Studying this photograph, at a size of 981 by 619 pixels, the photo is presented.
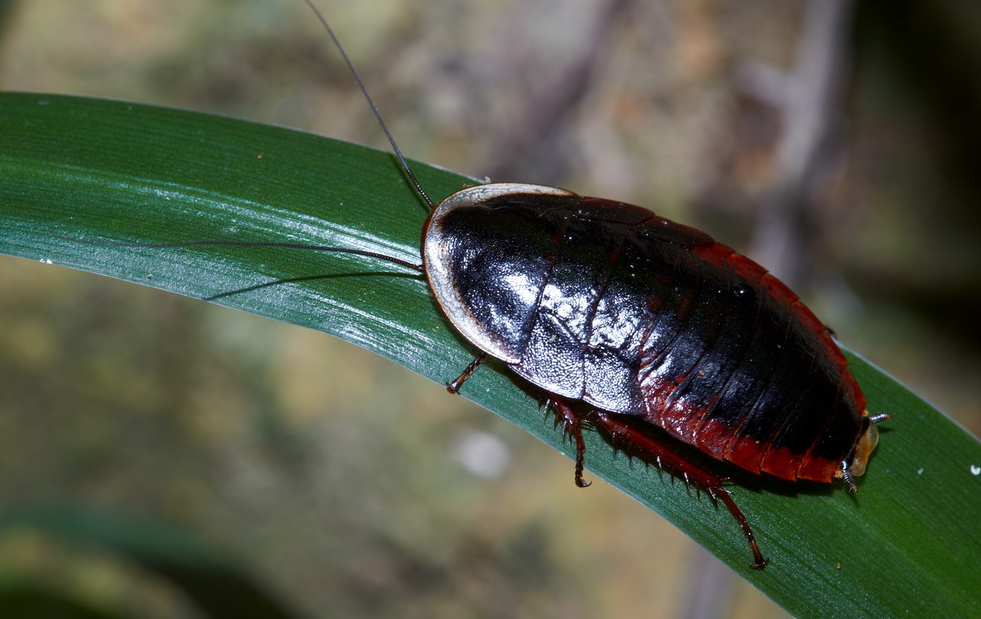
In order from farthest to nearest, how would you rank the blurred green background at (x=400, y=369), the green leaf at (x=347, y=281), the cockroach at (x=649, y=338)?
the blurred green background at (x=400, y=369) → the cockroach at (x=649, y=338) → the green leaf at (x=347, y=281)

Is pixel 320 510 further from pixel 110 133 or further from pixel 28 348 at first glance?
pixel 110 133

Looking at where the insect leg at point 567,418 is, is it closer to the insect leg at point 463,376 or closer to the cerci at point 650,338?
the cerci at point 650,338

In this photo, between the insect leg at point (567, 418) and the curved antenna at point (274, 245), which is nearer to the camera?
the curved antenna at point (274, 245)

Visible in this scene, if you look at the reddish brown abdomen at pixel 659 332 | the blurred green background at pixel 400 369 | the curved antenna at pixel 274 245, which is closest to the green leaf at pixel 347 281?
the curved antenna at pixel 274 245

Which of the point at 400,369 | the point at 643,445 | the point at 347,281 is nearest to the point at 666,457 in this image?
the point at 643,445

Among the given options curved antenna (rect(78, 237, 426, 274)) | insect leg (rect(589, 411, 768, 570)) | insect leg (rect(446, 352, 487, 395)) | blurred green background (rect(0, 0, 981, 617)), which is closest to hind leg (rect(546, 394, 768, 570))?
insect leg (rect(589, 411, 768, 570))

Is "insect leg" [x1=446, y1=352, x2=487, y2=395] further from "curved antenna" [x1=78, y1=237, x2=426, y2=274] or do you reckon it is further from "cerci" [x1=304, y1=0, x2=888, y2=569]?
"curved antenna" [x1=78, y1=237, x2=426, y2=274]

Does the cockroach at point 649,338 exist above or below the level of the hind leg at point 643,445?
above

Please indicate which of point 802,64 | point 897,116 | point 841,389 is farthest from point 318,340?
point 897,116

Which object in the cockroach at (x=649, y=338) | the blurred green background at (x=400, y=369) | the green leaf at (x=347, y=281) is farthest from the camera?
the blurred green background at (x=400, y=369)

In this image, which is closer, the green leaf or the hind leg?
the green leaf
